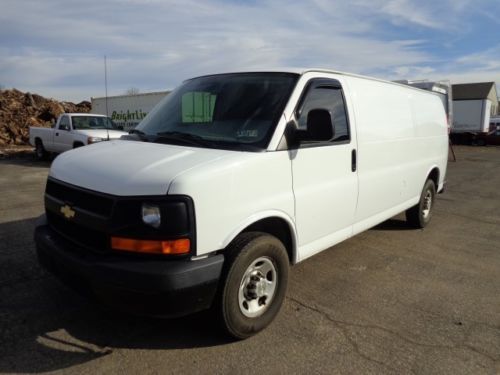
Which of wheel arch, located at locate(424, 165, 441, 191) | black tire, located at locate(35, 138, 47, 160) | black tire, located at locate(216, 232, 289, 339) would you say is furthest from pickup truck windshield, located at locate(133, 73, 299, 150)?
black tire, located at locate(35, 138, 47, 160)

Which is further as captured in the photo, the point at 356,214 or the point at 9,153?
the point at 9,153

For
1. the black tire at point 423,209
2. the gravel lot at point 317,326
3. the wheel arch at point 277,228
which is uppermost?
the wheel arch at point 277,228

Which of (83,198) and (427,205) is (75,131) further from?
(83,198)

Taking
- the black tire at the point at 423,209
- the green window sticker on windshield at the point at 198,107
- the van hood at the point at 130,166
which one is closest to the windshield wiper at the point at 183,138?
the van hood at the point at 130,166

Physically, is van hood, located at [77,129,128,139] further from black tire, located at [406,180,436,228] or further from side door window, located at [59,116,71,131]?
black tire, located at [406,180,436,228]

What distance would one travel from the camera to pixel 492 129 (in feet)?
105

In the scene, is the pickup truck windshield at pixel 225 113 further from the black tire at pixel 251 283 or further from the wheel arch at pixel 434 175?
the wheel arch at pixel 434 175

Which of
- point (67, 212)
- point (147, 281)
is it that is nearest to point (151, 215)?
point (147, 281)

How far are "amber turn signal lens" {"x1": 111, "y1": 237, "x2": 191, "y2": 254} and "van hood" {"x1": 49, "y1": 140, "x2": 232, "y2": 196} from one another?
0.31 metres

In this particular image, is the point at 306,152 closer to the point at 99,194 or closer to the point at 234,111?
the point at 234,111

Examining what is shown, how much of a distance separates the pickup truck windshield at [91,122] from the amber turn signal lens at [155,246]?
12681 millimetres

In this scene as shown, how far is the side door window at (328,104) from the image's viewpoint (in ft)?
12.3

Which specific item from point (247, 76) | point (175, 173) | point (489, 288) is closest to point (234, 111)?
point (247, 76)

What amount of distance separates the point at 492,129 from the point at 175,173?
34.5 m
